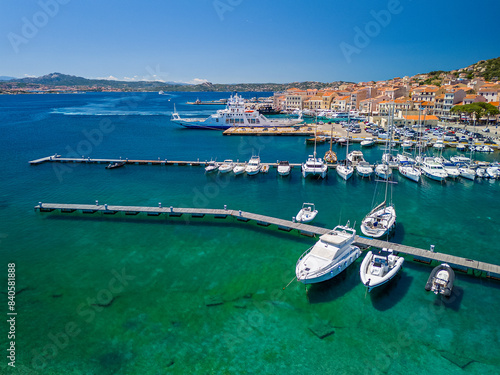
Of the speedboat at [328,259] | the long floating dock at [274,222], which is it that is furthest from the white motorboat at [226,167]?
the speedboat at [328,259]

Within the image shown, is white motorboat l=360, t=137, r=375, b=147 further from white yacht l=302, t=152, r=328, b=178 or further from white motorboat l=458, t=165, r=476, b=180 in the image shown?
white yacht l=302, t=152, r=328, b=178

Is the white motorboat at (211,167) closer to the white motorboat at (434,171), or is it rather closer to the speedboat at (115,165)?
the speedboat at (115,165)

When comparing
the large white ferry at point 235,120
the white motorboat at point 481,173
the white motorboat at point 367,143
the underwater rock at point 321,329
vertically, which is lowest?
the underwater rock at point 321,329

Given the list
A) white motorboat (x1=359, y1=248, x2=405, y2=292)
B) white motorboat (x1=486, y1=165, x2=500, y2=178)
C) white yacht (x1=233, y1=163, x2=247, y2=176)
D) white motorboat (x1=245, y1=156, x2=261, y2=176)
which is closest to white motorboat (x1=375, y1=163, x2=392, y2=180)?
white motorboat (x1=486, y1=165, x2=500, y2=178)

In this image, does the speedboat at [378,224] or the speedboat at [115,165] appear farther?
the speedboat at [115,165]

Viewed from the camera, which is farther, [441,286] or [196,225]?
[196,225]

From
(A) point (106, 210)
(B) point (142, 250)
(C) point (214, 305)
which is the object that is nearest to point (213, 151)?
(A) point (106, 210)

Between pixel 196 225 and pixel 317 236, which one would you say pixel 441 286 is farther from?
pixel 196 225
